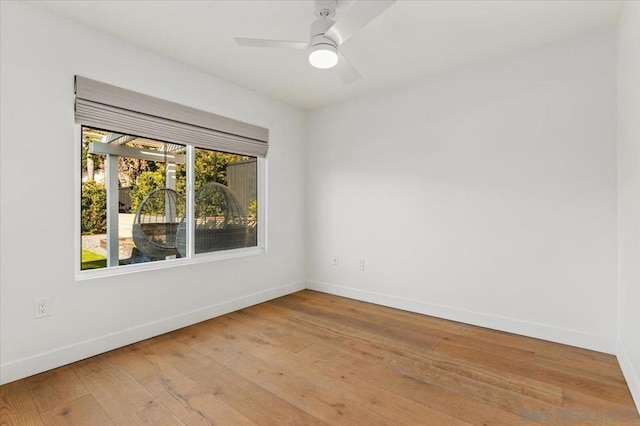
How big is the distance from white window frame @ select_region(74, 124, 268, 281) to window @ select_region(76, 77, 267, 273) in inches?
0.7

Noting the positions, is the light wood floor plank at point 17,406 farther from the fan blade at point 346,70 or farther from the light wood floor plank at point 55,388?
the fan blade at point 346,70

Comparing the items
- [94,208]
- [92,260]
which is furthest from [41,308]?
[94,208]

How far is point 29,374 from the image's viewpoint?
80.7 inches

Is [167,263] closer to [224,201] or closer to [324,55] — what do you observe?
[224,201]

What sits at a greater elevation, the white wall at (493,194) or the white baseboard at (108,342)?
the white wall at (493,194)

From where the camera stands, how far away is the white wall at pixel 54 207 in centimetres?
201

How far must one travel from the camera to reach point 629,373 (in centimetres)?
192

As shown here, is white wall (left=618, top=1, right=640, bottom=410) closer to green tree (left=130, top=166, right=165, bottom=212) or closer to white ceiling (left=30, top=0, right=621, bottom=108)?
white ceiling (left=30, top=0, right=621, bottom=108)

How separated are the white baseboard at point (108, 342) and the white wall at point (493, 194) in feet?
4.50

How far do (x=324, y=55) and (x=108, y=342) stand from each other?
258cm

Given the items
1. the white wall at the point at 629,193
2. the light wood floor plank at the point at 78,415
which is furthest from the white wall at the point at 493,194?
the light wood floor plank at the point at 78,415

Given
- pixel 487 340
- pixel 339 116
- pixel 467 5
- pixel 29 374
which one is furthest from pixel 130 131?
pixel 487 340

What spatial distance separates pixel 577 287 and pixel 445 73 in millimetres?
2165

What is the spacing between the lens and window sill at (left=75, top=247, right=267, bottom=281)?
2393mm
